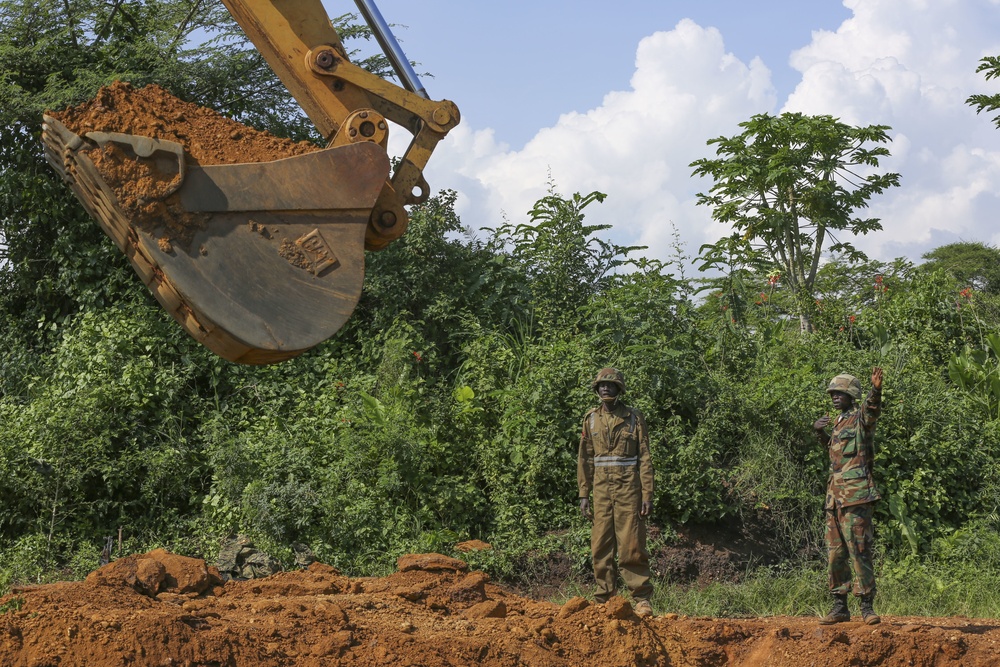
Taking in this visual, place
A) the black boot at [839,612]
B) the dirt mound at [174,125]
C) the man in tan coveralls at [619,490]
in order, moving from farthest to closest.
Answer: the man in tan coveralls at [619,490]
the black boot at [839,612]
the dirt mound at [174,125]

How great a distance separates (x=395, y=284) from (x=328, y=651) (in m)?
6.88

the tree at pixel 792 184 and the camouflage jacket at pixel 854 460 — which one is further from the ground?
the tree at pixel 792 184

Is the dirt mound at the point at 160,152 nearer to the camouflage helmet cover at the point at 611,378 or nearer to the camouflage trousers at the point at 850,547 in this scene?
the camouflage helmet cover at the point at 611,378

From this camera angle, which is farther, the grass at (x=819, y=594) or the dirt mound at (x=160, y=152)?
the grass at (x=819, y=594)

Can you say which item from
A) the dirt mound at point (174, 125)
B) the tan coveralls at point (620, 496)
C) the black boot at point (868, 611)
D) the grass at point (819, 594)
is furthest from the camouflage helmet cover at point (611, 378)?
the dirt mound at point (174, 125)

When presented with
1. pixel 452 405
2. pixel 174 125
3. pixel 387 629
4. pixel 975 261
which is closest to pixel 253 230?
pixel 174 125

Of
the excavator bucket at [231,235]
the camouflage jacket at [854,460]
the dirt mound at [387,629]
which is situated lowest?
the dirt mound at [387,629]

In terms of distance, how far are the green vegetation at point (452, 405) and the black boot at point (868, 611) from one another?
1502mm

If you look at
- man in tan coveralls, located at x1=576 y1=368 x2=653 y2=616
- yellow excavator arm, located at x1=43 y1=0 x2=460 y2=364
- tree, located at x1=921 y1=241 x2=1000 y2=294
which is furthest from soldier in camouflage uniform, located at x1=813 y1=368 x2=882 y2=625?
tree, located at x1=921 y1=241 x2=1000 y2=294

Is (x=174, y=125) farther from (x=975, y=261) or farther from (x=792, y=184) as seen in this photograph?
(x=975, y=261)

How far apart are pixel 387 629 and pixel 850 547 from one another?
130 inches

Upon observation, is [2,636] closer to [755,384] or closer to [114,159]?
[114,159]

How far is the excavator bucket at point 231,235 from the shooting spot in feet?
16.2

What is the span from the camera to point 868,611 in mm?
7148
